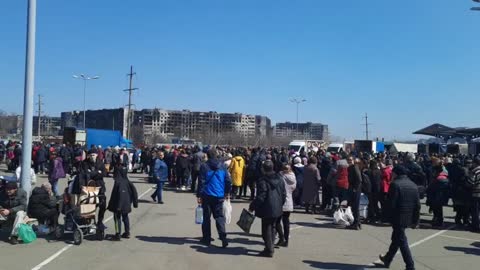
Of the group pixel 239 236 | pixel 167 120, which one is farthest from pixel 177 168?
pixel 167 120

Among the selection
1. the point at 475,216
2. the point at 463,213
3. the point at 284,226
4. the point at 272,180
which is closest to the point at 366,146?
the point at 463,213

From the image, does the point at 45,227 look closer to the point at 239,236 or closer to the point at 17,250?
the point at 17,250

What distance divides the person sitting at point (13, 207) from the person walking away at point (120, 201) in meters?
1.75

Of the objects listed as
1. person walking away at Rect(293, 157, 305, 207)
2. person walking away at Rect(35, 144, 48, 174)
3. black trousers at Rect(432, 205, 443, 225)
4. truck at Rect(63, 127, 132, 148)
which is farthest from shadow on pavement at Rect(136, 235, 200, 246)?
truck at Rect(63, 127, 132, 148)

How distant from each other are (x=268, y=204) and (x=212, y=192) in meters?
1.43

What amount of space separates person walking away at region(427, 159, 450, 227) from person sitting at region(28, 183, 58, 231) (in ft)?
31.6

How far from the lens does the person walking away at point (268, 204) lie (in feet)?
29.2

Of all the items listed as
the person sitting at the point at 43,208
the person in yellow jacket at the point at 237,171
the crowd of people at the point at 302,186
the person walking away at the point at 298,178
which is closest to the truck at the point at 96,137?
the crowd of people at the point at 302,186

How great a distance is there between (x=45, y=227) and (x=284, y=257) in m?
4.96

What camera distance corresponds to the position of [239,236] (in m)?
10.9

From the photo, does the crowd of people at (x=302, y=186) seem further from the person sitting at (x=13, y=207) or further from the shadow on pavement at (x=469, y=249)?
the shadow on pavement at (x=469, y=249)

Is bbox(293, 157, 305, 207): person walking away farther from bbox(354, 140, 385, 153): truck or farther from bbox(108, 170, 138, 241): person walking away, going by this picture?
bbox(354, 140, 385, 153): truck

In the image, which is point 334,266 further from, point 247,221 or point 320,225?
point 320,225

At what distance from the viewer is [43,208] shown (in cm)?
1019
